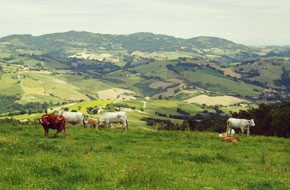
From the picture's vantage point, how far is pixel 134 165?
15164 mm

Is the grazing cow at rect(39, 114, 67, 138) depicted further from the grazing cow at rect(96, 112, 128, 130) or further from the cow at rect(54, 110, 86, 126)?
the grazing cow at rect(96, 112, 128, 130)

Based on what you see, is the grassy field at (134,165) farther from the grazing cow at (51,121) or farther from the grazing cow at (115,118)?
the grazing cow at (115,118)

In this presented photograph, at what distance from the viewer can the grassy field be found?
40.4ft

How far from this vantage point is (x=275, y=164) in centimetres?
1983

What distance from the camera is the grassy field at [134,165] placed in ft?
40.4

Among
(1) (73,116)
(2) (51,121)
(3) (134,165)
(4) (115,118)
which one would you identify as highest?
(2) (51,121)

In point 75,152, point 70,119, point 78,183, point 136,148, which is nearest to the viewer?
point 78,183

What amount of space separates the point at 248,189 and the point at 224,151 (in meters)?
11.0

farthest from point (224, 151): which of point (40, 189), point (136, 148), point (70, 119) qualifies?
point (70, 119)

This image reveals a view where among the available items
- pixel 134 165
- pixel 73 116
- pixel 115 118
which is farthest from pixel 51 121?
pixel 115 118

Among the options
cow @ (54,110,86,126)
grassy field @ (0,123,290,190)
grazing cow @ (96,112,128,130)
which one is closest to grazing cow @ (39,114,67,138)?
grassy field @ (0,123,290,190)

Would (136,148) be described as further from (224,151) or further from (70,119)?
(70,119)

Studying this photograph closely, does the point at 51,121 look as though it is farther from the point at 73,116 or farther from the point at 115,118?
the point at 115,118

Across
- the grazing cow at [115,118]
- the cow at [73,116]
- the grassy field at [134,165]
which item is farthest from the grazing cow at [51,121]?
the grazing cow at [115,118]
